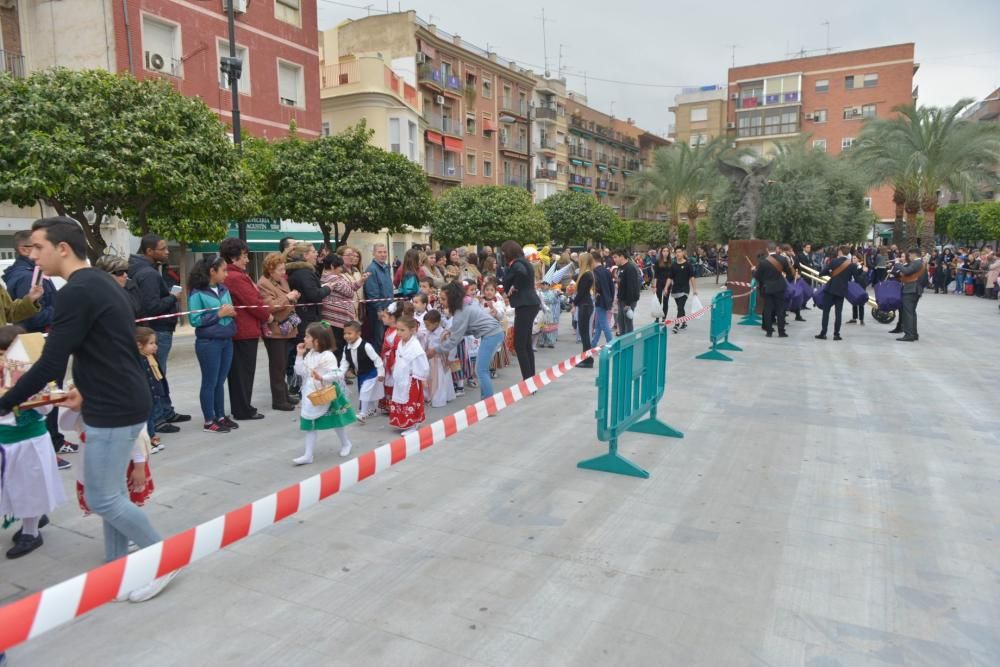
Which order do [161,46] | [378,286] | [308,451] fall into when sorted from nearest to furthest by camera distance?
[308,451] → [378,286] → [161,46]

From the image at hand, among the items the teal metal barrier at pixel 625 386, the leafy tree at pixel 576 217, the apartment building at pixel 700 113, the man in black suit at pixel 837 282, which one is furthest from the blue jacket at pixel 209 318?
the apartment building at pixel 700 113

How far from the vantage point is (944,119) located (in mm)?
28516

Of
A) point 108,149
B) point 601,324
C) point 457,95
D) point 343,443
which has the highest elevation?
point 457,95

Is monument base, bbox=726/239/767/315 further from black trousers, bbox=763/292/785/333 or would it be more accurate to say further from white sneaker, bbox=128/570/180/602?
white sneaker, bbox=128/570/180/602

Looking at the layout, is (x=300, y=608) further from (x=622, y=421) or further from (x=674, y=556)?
(x=622, y=421)

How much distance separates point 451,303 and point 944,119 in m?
29.9

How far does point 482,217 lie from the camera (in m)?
30.3

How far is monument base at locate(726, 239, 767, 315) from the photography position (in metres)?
16.5

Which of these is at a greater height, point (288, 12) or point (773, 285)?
point (288, 12)

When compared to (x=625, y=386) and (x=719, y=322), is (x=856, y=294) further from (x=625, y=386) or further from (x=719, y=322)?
(x=625, y=386)

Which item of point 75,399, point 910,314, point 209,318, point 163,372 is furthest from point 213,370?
point 910,314

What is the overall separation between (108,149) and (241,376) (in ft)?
19.9

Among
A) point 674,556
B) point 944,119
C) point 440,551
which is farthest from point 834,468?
point 944,119

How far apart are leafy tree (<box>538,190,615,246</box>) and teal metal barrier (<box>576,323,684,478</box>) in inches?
1418
